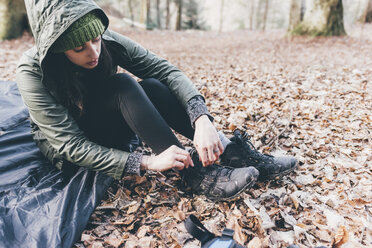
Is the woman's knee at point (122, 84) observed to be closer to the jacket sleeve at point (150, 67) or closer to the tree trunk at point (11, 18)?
the jacket sleeve at point (150, 67)

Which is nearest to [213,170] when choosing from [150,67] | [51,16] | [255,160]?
[255,160]

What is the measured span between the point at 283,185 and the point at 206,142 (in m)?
0.92

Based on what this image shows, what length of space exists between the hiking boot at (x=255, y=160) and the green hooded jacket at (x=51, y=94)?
59 cm

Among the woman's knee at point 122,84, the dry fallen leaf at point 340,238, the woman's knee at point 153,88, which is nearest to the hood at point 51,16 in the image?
the woman's knee at point 122,84

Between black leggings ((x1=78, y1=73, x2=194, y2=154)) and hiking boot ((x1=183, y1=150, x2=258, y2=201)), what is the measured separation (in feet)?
0.97

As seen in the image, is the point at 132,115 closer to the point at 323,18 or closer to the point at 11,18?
the point at 323,18

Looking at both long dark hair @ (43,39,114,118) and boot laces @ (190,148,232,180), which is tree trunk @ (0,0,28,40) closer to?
long dark hair @ (43,39,114,118)

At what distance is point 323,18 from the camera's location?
8.71 m

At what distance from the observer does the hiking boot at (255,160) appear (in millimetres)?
2346

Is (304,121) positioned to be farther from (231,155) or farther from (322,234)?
(322,234)

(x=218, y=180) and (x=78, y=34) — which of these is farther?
(x=218, y=180)

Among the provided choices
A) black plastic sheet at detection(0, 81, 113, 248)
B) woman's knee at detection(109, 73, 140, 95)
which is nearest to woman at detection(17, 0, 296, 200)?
woman's knee at detection(109, 73, 140, 95)

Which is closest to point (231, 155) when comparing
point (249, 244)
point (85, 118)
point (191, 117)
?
point (191, 117)

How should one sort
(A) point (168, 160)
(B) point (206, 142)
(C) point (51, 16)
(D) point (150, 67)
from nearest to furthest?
(C) point (51, 16) < (A) point (168, 160) < (B) point (206, 142) < (D) point (150, 67)
